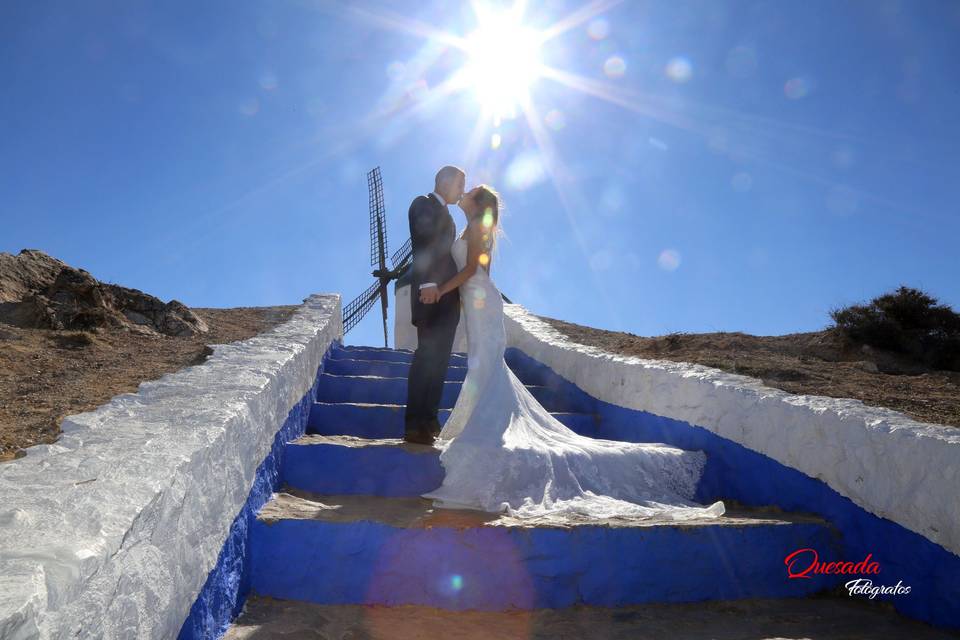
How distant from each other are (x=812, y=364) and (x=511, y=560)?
3433mm

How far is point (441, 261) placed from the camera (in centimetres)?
376

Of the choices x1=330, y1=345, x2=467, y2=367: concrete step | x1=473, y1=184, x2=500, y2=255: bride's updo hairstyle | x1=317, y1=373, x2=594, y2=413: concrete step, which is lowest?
x1=317, y1=373, x2=594, y2=413: concrete step

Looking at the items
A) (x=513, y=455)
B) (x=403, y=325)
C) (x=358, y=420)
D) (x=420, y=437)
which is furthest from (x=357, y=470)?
(x=403, y=325)

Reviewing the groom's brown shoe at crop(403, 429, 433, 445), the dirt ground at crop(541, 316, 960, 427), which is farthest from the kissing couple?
the dirt ground at crop(541, 316, 960, 427)

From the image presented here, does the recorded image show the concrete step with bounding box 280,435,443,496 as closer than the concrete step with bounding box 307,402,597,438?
Yes

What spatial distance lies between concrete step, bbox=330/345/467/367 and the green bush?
4.96 metres

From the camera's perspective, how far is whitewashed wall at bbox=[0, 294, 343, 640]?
3.60 feet

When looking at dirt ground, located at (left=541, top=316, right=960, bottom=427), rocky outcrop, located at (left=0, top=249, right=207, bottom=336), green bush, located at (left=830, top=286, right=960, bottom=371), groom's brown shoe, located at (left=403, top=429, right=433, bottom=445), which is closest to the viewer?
dirt ground, located at (left=541, top=316, right=960, bottom=427)

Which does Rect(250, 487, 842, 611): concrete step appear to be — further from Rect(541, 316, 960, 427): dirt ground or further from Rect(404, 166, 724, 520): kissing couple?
Rect(541, 316, 960, 427): dirt ground

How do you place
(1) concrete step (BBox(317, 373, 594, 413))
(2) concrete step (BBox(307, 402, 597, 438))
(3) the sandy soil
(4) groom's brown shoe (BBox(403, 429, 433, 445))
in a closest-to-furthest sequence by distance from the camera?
(3) the sandy soil
(4) groom's brown shoe (BBox(403, 429, 433, 445))
(2) concrete step (BBox(307, 402, 597, 438))
(1) concrete step (BBox(317, 373, 594, 413))

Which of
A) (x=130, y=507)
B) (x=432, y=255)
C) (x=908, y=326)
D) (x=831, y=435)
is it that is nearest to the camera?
(x=130, y=507)

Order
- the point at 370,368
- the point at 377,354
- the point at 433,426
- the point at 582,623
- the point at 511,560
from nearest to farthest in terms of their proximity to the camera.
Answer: the point at 582,623 → the point at 511,560 → the point at 433,426 → the point at 370,368 → the point at 377,354

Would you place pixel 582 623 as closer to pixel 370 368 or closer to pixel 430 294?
pixel 430 294

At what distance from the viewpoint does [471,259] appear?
3697 mm
